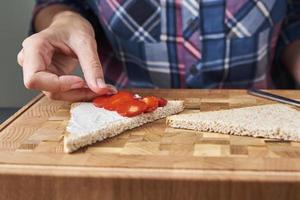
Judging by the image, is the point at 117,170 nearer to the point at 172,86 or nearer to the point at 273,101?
the point at 273,101

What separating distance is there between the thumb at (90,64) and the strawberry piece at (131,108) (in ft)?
0.17

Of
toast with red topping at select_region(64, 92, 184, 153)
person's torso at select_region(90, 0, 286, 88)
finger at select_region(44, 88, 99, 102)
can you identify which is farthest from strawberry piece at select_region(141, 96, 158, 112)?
person's torso at select_region(90, 0, 286, 88)

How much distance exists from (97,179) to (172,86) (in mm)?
490

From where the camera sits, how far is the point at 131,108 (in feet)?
2.31

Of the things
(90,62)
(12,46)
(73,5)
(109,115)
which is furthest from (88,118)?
(12,46)

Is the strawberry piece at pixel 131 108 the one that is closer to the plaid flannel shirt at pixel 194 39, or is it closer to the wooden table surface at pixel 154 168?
the wooden table surface at pixel 154 168

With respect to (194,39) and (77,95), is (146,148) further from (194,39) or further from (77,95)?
(194,39)

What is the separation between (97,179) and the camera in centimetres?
53

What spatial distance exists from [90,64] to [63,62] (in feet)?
0.37

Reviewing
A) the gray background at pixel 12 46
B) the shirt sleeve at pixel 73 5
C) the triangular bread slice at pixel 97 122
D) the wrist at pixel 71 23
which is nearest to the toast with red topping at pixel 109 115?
the triangular bread slice at pixel 97 122

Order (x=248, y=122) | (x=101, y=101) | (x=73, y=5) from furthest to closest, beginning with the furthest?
1. (x=73, y=5)
2. (x=101, y=101)
3. (x=248, y=122)

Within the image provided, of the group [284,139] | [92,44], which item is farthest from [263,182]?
[92,44]

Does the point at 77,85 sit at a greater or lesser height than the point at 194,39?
lesser

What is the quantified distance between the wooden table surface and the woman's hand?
0.14 meters
